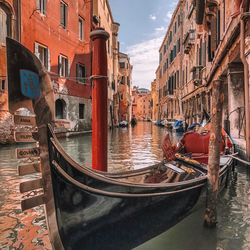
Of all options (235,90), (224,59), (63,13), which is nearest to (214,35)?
(224,59)

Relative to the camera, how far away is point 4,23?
34.7 ft

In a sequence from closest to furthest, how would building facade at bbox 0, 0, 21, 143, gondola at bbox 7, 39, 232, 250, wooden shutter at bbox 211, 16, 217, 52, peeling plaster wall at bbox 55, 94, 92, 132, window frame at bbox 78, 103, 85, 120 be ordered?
gondola at bbox 7, 39, 232, 250 < building facade at bbox 0, 0, 21, 143 < wooden shutter at bbox 211, 16, 217, 52 < peeling plaster wall at bbox 55, 94, 92, 132 < window frame at bbox 78, 103, 85, 120

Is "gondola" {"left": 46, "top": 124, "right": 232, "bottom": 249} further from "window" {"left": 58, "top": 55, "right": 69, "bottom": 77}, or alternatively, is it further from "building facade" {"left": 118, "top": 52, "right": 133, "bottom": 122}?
"building facade" {"left": 118, "top": 52, "right": 133, "bottom": 122}

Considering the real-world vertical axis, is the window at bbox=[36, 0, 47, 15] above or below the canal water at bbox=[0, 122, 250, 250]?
above

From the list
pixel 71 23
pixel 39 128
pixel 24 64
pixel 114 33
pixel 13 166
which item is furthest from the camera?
pixel 114 33

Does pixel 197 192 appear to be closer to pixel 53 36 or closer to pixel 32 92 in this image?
pixel 32 92

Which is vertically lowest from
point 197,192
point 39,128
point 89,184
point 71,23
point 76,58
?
point 197,192

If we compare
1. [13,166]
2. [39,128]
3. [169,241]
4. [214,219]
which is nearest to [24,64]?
[39,128]

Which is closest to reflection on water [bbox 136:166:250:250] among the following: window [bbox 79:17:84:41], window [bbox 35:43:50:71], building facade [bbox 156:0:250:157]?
building facade [bbox 156:0:250:157]

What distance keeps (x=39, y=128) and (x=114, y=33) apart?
99.4 feet

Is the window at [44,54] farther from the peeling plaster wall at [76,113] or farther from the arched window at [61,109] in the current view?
the arched window at [61,109]

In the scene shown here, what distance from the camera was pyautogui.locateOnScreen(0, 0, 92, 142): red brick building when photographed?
36.7 feet

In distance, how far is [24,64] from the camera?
2.01 metres

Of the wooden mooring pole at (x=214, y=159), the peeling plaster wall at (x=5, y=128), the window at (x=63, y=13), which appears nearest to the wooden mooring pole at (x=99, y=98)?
the wooden mooring pole at (x=214, y=159)
